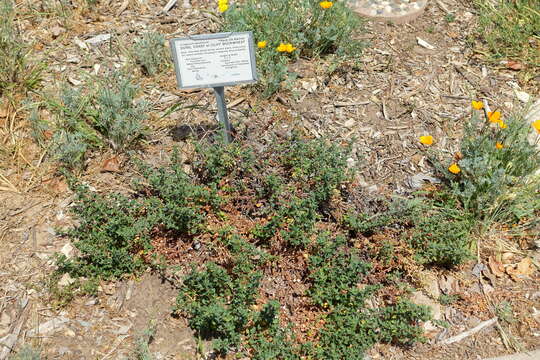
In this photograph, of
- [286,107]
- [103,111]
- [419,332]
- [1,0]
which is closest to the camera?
[419,332]

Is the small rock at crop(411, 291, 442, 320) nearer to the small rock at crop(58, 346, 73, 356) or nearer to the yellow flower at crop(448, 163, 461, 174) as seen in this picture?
the yellow flower at crop(448, 163, 461, 174)

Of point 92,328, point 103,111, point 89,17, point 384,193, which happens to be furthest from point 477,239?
point 89,17

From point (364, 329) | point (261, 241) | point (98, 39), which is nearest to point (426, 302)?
point (364, 329)

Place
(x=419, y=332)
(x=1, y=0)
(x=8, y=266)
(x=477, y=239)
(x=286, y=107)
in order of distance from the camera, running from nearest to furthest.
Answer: (x=419, y=332)
(x=8, y=266)
(x=477, y=239)
(x=286, y=107)
(x=1, y=0)

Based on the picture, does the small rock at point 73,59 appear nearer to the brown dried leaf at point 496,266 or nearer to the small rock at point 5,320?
the small rock at point 5,320

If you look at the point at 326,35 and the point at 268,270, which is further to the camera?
the point at 326,35

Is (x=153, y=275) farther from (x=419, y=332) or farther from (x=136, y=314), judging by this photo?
(x=419, y=332)

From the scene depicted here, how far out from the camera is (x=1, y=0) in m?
4.62

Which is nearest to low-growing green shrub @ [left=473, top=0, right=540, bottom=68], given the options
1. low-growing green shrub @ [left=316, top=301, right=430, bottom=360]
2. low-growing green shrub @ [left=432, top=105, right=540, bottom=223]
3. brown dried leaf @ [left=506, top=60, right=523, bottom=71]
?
brown dried leaf @ [left=506, top=60, right=523, bottom=71]

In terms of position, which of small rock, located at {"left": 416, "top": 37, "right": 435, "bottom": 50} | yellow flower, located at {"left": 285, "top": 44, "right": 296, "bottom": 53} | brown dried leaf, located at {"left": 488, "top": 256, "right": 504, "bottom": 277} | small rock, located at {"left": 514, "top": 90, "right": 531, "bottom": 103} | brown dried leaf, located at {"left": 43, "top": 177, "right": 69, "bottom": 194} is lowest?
brown dried leaf, located at {"left": 488, "top": 256, "right": 504, "bottom": 277}

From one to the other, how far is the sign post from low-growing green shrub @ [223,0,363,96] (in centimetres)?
77

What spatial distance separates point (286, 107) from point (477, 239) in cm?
176

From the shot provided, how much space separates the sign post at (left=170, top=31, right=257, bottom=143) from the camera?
132 inches

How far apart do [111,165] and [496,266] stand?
277 cm
